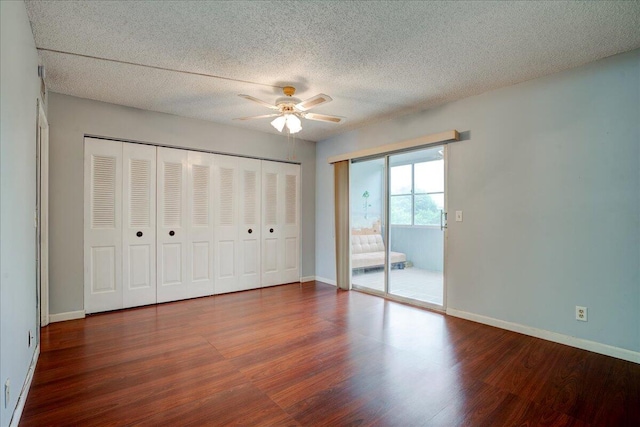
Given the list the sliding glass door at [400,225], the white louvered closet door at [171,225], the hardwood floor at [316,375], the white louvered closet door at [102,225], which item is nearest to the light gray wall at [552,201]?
the sliding glass door at [400,225]

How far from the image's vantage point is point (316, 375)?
2377 mm

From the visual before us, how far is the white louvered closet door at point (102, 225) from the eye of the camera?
3.77 m

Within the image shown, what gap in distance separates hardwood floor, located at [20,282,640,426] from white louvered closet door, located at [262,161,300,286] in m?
1.73

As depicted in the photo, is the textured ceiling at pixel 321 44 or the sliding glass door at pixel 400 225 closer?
the textured ceiling at pixel 321 44

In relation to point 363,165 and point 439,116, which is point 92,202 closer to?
point 363,165

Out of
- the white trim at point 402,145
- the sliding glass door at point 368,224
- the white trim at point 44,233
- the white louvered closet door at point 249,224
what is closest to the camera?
the white trim at point 44,233

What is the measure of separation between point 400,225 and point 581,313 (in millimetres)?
2163

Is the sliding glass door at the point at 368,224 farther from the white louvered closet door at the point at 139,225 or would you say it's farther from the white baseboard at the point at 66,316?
the white baseboard at the point at 66,316

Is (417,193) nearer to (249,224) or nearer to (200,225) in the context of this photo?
(249,224)

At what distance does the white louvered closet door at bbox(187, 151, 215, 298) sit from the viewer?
451 centimetres

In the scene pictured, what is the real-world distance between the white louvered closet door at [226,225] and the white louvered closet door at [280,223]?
500 mm

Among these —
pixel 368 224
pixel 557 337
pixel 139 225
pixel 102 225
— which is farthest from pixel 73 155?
pixel 557 337

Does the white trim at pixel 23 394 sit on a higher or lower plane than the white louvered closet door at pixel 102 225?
lower

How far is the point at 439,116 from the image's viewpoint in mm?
3945
